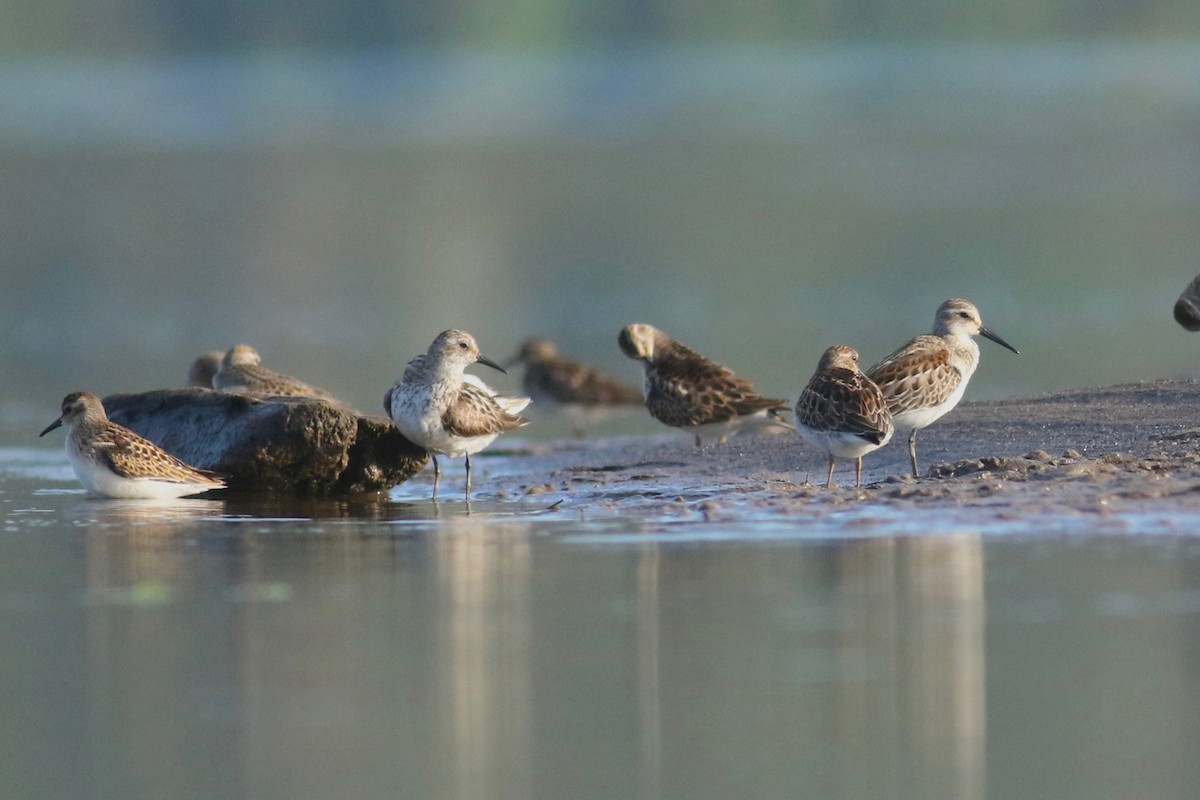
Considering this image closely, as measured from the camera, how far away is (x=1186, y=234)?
1388 inches

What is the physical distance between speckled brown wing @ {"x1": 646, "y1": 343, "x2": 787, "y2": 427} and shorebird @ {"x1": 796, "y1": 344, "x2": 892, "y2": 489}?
2875 millimetres

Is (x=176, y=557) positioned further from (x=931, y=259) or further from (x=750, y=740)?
(x=931, y=259)

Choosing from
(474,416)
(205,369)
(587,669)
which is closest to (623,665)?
(587,669)

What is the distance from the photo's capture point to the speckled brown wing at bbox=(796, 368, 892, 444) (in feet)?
35.3

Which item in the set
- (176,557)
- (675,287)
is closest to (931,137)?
(675,287)

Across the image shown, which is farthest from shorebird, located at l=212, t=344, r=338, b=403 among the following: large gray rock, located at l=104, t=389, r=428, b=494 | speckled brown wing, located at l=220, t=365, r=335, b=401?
large gray rock, located at l=104, t=389, r=428, b=494

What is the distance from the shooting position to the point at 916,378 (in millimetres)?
11375

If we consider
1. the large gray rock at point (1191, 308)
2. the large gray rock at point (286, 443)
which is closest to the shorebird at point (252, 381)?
the large gray rock at point (286, 443)

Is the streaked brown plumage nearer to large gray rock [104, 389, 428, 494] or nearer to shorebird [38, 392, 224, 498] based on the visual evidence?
large gray rock [104, 389, 428, 494]

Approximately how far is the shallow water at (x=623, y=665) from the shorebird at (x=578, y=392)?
9.18m

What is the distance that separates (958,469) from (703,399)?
3818 millimetres

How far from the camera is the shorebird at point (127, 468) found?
465 inches

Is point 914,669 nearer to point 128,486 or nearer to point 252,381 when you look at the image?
point 128,486

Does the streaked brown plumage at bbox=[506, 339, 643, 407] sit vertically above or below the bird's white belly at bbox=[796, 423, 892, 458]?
above
